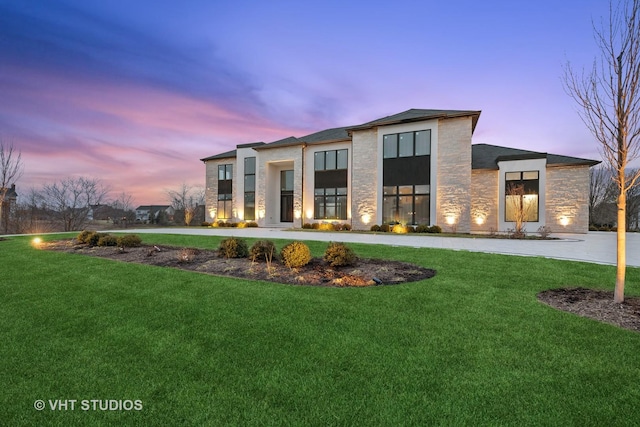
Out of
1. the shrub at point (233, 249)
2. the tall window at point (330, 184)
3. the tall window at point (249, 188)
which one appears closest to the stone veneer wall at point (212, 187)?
the tall window at point (249, 188)

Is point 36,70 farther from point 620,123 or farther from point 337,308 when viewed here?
point 620,123

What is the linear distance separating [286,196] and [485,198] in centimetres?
1722

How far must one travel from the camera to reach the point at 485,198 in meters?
20.7

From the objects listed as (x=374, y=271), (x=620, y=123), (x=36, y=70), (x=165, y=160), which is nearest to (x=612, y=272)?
(x=620, y=123)

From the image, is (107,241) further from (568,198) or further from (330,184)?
(568,198)

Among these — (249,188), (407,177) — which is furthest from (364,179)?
(249,188)

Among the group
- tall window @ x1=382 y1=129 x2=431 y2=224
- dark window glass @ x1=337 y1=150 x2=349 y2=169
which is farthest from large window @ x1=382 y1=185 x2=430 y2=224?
dark window glass @ x1=337 y1=150 x2=349 y2=169

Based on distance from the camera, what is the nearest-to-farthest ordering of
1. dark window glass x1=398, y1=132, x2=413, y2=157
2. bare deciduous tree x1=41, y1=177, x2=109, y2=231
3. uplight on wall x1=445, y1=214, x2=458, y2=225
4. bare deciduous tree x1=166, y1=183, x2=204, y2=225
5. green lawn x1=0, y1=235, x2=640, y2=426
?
1. green lawn x1=0, y1=235, x2=640, y2=426
2. uplight on wall x1=445, y1=214, x2=458, y2=225
3. dark window glass x1=398, y1=132, x2=413, y2=157
4. bare deciduous tree x1=41, y1=177, x2=109, y2=231
5. bare deciduous tree x1=166, y1=183, x2=204, y2=225

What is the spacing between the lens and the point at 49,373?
8.22 ft

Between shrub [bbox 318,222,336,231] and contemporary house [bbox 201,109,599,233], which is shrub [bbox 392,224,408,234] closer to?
contemporary house [bbox 201,109,599,233]

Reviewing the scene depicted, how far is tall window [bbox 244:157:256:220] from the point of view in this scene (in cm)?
2806

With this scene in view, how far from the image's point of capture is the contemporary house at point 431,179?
18.5m

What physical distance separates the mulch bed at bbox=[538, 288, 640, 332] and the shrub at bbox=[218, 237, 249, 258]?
6956 mm

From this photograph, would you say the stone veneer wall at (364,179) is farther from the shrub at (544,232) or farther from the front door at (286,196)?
the shrub at (544,232)
